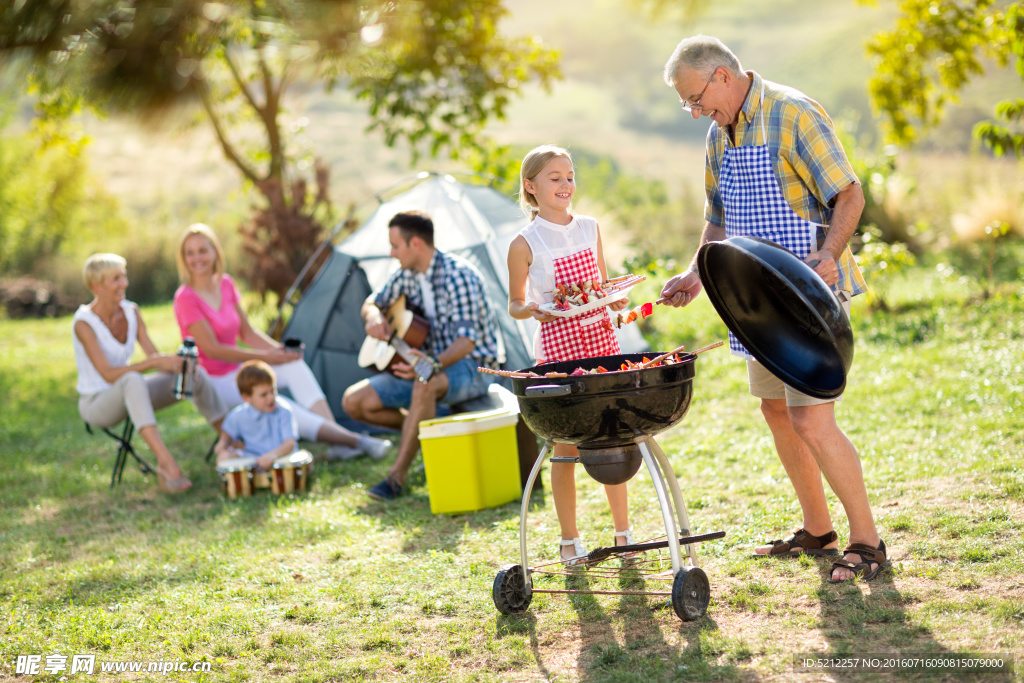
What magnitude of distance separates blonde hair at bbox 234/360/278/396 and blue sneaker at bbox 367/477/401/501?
0.99 meters

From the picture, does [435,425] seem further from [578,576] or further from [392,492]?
[578,576]

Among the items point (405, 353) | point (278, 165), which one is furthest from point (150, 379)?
point (278, 165)

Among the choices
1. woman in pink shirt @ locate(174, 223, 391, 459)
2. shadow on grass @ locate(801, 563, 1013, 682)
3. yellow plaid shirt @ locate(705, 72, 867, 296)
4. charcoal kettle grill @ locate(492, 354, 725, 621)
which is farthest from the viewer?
woman in pink shirt @ locate(174, 223, 391, 459)

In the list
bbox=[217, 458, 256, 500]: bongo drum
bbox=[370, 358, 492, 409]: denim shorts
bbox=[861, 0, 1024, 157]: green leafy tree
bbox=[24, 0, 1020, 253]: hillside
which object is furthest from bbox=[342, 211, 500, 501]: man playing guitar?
bbox=[24, 0, 1020, 253]: hillside

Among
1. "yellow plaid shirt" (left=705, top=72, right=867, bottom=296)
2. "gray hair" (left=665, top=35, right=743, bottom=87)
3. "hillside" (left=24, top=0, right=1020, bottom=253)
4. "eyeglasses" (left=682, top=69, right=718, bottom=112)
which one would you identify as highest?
"hillside" (left=24, top=0, right=1020, bottom=253)

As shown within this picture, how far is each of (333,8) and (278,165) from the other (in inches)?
378

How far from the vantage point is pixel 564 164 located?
3229 mm

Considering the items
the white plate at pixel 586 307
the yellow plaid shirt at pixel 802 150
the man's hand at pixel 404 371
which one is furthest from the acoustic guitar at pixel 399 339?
the yellow plaid shirt at pixel 802 150

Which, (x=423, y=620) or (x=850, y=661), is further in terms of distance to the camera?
(x=423, y=620)

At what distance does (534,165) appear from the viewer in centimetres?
324

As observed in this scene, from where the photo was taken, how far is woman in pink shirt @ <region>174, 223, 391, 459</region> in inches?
217

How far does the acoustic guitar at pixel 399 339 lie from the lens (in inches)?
194

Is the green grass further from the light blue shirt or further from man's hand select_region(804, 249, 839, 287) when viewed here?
man's hand select_region(804, 249, 839, 287)

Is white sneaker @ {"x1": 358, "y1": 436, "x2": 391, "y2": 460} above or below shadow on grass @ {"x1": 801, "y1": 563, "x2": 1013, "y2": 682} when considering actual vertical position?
above
